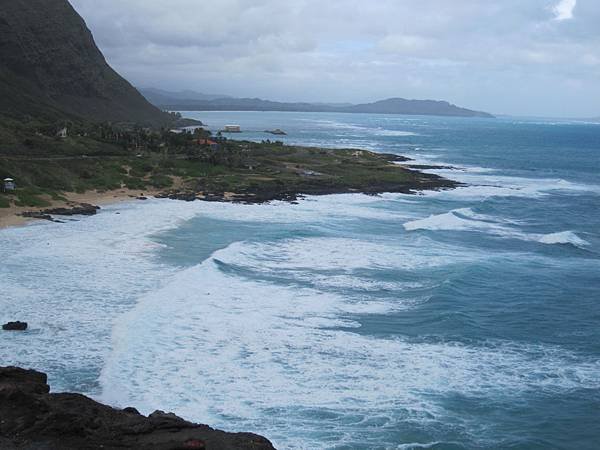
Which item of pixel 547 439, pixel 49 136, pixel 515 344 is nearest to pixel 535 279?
pixel 515 344

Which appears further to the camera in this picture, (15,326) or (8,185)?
(8,185)

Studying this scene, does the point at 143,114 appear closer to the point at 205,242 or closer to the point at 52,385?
the point at 205,242

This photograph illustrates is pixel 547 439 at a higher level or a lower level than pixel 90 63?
lower

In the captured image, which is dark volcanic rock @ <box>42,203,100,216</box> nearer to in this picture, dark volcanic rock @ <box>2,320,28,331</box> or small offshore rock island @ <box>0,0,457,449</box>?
small offshore rock island @ <box>0,0,457,449</box>

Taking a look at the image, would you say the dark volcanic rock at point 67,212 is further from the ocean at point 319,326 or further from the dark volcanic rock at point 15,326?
the dark volcanic rock at point 15,326

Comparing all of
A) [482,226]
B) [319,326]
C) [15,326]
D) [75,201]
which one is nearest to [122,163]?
[75,201]

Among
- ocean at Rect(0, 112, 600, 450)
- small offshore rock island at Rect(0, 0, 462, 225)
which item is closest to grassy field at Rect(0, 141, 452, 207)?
small offshore rock island at Rect(0, 0, 462, 225)

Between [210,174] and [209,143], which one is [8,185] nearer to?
[210,174]
